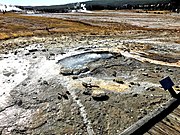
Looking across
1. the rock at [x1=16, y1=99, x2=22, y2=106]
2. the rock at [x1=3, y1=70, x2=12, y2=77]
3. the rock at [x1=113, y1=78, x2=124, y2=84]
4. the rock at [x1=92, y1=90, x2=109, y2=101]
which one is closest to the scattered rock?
the rock at [x1=92, y1=90, x2=109, y2=101]

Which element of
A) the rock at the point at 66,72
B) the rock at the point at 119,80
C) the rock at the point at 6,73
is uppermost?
the rock at the point at 66,72

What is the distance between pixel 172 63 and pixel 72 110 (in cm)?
555

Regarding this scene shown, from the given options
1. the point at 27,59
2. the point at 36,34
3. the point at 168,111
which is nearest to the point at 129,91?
the point at 168,111

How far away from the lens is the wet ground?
7.14 meters

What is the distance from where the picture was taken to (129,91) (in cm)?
893

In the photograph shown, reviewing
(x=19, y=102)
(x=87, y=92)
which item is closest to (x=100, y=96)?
(x=87, y=92)

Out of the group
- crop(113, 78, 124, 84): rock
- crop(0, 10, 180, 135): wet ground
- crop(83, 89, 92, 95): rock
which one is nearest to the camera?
crop(0, 10, 180, 135): wet ground

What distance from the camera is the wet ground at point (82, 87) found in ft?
23.4

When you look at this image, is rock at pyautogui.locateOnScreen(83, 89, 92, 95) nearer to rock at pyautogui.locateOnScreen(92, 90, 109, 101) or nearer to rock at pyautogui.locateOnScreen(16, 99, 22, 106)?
rock at pyautogui.locateOnScreen(92, 90, 109, 101)

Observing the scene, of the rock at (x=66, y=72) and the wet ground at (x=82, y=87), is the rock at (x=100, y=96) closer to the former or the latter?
the wet ground at (x=82, y=87)

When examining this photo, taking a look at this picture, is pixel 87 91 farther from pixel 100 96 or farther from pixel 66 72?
pixel 66 72

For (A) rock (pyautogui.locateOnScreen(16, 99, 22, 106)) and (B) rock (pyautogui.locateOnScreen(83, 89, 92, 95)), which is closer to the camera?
(A) rock (pyautogui.locateOnScreen(16, 99, 22, 106))

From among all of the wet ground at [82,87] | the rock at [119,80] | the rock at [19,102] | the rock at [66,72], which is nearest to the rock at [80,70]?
the wet ground at [82,87]

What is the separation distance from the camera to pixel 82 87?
938 cm
